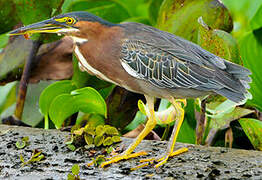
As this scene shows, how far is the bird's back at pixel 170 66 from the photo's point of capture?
6.86ft

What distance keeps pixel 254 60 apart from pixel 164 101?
2.23 ft

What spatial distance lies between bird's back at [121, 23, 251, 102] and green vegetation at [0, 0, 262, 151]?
15.3 inches

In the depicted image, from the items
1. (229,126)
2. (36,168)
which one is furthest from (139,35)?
(229,126)

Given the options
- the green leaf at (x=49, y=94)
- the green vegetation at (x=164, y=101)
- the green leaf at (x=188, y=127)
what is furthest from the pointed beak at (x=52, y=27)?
the green leaf at (x=188, y=127)

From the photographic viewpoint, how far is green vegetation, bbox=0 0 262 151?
2.59 m

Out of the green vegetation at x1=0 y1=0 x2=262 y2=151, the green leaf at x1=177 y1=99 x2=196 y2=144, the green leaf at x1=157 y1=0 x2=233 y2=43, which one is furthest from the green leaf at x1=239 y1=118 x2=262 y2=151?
the green leaf at x1=157 y1=0 x2=233 y2=43

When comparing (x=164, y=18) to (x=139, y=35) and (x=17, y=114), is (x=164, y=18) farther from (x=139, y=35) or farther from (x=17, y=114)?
(x=17, y=114)

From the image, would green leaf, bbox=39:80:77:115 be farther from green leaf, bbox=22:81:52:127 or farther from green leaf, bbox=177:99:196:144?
green leaf, bbox=177:99:196:144

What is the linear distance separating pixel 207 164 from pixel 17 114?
5.03 ft

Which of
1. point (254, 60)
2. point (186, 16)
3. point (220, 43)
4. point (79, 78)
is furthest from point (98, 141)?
point (254, 60)

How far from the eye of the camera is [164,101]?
301cm

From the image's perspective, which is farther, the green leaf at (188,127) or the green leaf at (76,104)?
the green leaf at (188,127)

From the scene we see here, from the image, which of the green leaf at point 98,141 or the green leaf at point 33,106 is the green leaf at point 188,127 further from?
the green leaf at point 33,106

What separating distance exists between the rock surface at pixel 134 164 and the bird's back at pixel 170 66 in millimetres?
337
